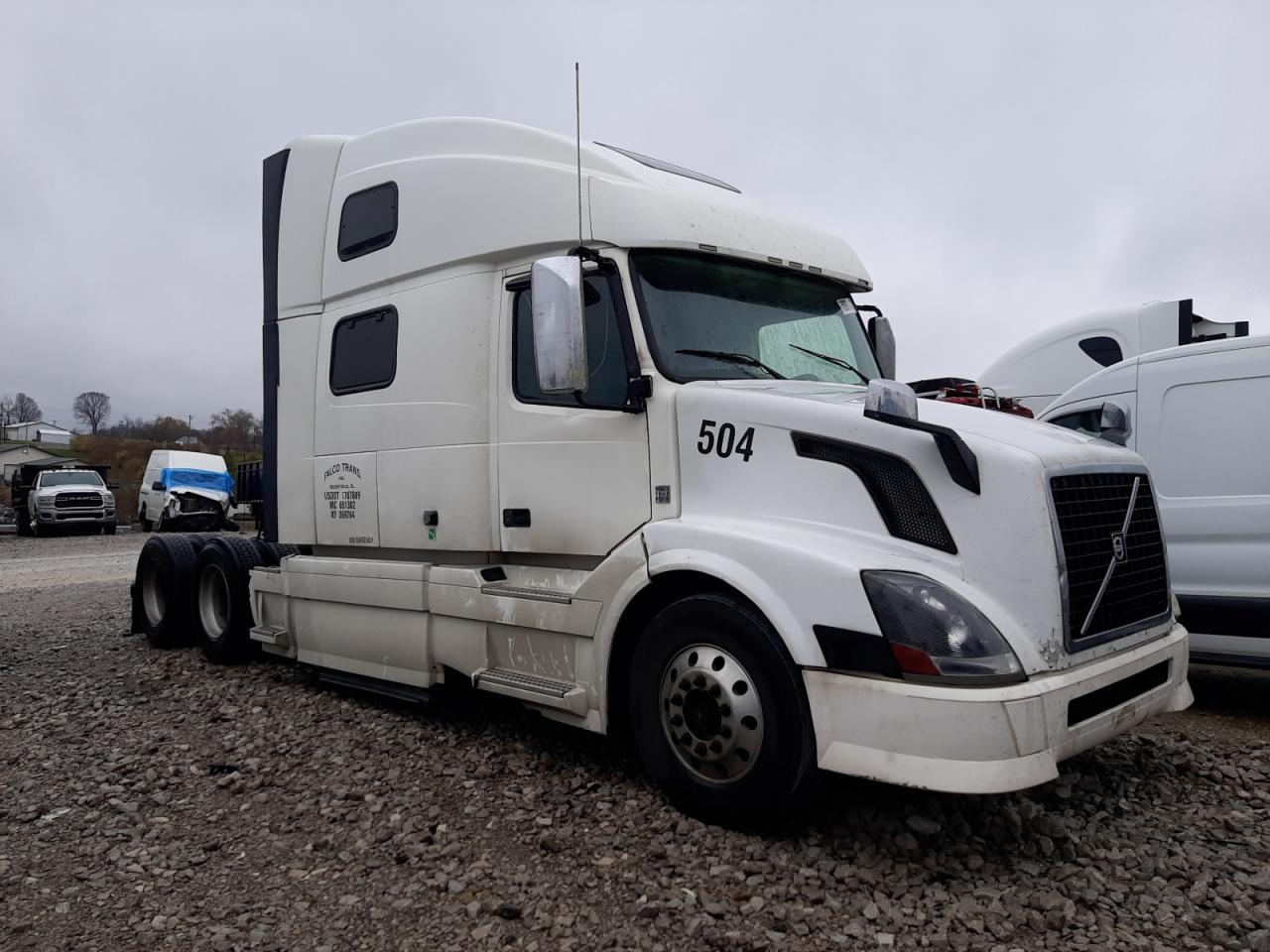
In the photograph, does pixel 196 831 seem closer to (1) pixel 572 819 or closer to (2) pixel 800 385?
(1) pixel 572 819

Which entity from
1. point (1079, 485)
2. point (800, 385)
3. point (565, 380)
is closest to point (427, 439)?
point (565, 380)

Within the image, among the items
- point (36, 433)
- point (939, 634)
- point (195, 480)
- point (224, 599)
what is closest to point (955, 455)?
point (939, 634)

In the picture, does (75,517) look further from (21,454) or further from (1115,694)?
(21,454)

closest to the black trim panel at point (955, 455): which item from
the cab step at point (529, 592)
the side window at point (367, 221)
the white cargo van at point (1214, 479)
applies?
the cab step at point (529, 592)

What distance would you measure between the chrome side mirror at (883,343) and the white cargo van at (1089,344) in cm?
661

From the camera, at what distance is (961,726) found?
3.15 metres

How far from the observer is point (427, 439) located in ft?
17.2

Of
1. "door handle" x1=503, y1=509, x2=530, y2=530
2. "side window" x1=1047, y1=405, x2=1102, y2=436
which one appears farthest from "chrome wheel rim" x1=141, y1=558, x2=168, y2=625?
"side window" x1=1047, y1=405, x2=1102, y2=436

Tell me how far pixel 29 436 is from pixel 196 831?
92.9 metres

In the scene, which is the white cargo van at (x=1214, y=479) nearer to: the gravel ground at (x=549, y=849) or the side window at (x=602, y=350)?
the gravel ground at (x=549, y=849)

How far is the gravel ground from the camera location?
311 centimetres

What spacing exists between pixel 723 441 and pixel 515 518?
1.36 m

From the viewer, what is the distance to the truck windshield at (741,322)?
4.29m

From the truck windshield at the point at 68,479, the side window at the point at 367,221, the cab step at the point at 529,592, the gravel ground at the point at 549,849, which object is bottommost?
the gravel ground at the point at 549,849
